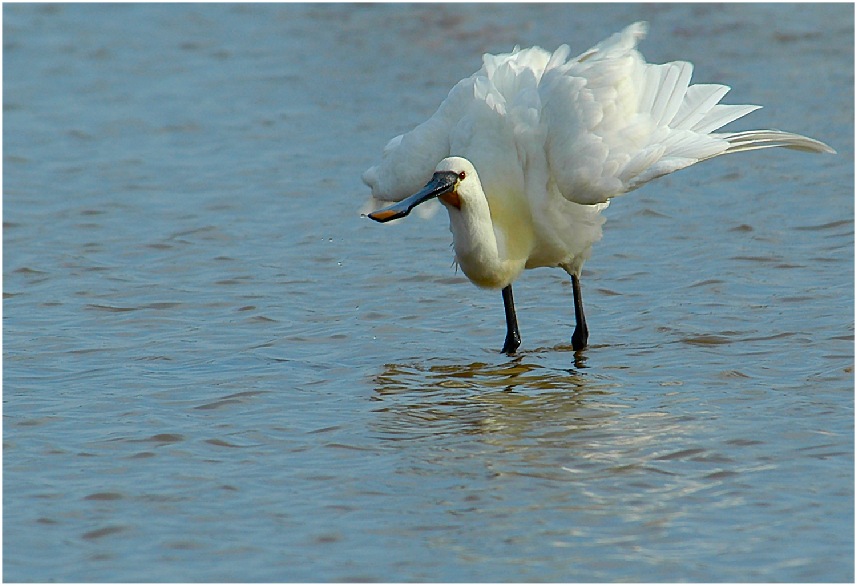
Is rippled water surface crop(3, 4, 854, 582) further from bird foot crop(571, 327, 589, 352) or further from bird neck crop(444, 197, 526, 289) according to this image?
bird neck crop(444, 197, 526, 289)

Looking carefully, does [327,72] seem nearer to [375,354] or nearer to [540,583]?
[375,354]

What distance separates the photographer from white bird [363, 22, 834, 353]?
7816 mm

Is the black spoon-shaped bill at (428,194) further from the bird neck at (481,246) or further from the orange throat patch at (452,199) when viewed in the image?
the bird neck at (481,246)

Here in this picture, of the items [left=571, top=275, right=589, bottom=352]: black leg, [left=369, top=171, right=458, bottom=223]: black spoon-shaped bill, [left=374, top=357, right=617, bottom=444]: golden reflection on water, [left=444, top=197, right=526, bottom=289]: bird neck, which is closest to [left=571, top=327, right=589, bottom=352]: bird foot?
[left=571, top=275, right=589, bottom=352]: black leg

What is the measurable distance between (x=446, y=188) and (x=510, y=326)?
1174 millimetres

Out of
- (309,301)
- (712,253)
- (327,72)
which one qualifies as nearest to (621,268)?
(712,253)

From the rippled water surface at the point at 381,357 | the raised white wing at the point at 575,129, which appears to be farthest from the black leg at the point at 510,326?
the raised white wing at the point at 575,129

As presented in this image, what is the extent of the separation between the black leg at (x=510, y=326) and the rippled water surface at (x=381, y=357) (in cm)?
10

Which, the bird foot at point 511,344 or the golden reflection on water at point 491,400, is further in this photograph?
the bird foot at point 511,344

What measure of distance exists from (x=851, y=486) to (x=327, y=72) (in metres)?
11.2

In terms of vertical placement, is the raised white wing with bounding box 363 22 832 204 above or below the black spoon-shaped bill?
above

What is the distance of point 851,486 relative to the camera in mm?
5961

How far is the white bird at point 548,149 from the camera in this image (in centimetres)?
782

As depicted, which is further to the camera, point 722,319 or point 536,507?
point 722,319
